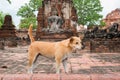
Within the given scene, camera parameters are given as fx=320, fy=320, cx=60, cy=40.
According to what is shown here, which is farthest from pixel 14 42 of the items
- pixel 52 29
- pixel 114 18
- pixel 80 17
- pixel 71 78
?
pixel 114 18

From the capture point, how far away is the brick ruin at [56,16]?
1023 inches

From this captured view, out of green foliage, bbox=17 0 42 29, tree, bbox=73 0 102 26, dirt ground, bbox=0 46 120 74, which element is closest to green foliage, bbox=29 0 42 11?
green foliage, bbox=17 0 42 29

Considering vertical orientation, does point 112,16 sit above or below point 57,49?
above

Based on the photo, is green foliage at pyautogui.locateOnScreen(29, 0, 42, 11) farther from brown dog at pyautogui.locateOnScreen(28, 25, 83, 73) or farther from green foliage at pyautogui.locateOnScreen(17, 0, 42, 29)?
brown dog at pyautogui.locateOnScreen(28, 25, 83, 73)

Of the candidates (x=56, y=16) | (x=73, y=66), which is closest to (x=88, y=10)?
(x=56, y=16)

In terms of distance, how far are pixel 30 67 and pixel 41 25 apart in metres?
21.6

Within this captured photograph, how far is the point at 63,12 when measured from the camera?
28.5 m

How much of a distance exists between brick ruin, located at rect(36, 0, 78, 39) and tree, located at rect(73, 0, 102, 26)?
22409 millimetres

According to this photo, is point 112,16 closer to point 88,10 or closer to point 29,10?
point 88,10

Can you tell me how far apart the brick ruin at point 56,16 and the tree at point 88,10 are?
22409 mm

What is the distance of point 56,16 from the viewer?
86.6 ft

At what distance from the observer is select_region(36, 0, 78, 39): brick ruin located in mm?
25977

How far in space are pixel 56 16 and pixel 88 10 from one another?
85.1 ft

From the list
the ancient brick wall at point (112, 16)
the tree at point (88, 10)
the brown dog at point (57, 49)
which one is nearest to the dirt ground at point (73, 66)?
the brown dog at point (57, 49)
